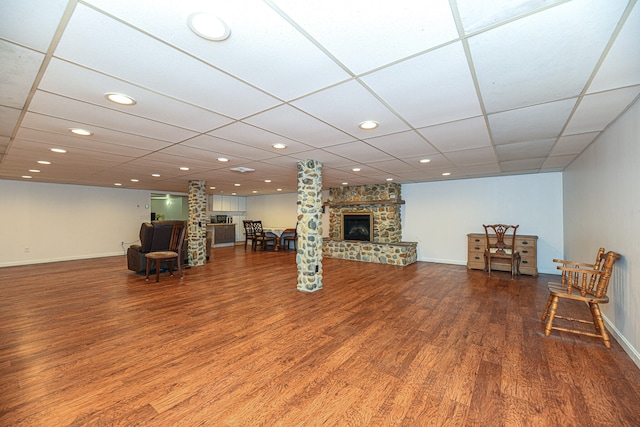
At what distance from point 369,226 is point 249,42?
6711mm

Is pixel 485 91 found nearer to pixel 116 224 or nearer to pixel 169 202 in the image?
pixel 116 224

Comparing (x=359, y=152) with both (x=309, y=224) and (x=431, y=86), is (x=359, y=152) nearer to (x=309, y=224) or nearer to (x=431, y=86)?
(x=309, y=224)

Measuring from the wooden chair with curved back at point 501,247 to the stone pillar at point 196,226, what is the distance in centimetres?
684

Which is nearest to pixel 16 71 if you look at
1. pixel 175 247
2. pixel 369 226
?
pixel 175 247

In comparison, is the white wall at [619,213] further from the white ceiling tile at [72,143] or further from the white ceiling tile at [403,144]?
the white ceiling tile at [72,143]

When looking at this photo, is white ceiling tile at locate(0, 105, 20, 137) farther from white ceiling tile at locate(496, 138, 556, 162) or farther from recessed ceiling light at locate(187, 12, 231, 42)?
white ceiling tile at locate(496, 138, 556, 162)

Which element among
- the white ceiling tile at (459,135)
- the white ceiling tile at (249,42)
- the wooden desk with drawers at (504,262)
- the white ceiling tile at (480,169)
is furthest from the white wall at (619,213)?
the white ceiling tile at (249,42)

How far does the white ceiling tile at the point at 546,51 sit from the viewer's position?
48.3 inches

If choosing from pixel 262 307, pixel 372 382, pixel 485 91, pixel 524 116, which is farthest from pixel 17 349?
pixel 524 116

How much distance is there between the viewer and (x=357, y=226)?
8.04 metres

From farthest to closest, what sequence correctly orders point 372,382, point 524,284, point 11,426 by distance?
point 524,284 < point 372,382 < point 11,426

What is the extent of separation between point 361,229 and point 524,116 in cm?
569

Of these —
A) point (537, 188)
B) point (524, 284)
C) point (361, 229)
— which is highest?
point (537, 188)

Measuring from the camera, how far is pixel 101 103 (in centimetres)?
219
